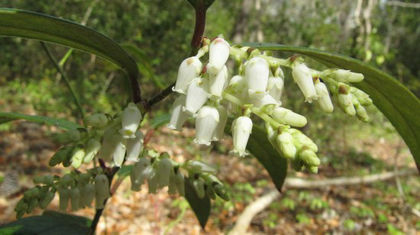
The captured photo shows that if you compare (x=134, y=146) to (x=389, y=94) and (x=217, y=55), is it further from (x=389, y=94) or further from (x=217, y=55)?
(x=389, y=94)

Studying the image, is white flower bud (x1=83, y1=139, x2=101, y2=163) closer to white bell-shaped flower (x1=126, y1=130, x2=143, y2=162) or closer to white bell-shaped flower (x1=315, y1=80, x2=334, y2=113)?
white bell-shaped flower (x1=126, y1=130, x2=143, y2=162)

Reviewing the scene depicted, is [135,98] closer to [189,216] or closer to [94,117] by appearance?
[94,117]

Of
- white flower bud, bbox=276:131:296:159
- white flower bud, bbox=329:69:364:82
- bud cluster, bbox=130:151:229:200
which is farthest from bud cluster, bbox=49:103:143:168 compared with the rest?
white flower bud, bbox=329:69:364:82

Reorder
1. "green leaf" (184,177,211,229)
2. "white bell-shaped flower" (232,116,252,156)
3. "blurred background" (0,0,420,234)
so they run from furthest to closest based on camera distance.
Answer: "blurred background" (0,0,420,234), "green leaf" (184,177,211,229), "white bell-shaped flower" (232,116,252,156)

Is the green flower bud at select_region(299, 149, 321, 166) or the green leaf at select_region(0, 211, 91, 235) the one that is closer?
the green flower bud at select_region(299, 149, 321, 166)

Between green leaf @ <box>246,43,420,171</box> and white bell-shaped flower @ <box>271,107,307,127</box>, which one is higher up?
green leaf @ <box>246,43,420,171</box>

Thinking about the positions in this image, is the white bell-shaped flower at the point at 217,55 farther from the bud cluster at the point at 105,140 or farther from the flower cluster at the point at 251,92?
the bud cluster at the point at 105,140

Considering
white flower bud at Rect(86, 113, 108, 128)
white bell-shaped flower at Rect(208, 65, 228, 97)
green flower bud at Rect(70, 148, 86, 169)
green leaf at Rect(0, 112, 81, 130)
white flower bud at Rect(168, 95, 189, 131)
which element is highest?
white bell-shaped flower at Rect(208, 65, 228, 97)

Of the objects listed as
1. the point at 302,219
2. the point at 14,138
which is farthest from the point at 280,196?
the point at 14,138
